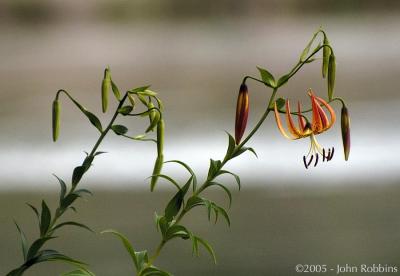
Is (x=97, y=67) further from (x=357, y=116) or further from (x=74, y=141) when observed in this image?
(x=357, y=116)

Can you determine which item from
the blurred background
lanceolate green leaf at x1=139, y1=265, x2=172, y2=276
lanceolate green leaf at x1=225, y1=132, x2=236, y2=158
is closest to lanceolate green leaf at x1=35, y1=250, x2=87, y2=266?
lanceolate green leaf at x1=139, y1=265, x2=172, y2=276

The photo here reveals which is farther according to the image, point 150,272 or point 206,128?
point 206,128

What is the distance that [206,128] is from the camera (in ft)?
3.84

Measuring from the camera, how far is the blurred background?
44.4 inches

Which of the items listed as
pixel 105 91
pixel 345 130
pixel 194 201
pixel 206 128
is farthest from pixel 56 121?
pixel 206 128

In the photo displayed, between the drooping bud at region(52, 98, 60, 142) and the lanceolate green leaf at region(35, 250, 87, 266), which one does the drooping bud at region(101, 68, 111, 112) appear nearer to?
the drooping bud at region(52, 98, 60, 142)

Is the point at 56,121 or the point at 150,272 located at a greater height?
the point at 56,121

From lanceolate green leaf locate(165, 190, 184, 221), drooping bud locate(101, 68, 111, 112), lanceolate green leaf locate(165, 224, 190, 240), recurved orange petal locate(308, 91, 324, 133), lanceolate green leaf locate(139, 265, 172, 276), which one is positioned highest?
drooping bud locate(101, 68, 111, 112)

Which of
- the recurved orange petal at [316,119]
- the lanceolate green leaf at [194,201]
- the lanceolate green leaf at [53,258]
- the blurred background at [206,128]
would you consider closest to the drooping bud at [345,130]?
the recurved orange petal at [316,119]

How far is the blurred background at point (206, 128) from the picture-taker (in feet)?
3.70

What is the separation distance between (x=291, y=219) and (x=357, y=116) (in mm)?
227

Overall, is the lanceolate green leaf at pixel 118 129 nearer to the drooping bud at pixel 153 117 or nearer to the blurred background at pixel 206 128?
the drooping bud at pixel 153 117

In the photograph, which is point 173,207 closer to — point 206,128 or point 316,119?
point 316,119

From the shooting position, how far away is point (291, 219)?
1.13m
